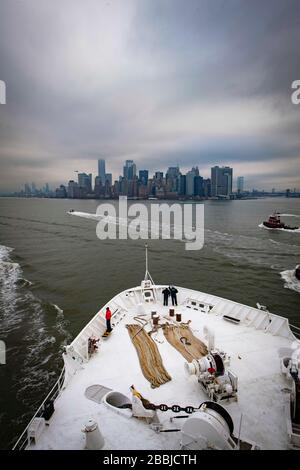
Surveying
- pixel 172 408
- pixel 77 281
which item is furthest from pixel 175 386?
pixel 77 281

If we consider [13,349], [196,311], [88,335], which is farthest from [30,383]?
[196,311]

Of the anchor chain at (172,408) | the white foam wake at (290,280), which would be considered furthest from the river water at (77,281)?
the anchor chain at (172,408)

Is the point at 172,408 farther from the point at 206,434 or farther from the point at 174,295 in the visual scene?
the point at 174,295

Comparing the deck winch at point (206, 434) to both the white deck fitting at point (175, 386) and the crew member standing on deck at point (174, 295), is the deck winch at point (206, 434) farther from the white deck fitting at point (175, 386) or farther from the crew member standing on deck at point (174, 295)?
the crew member standing on deck at point (174, 295)

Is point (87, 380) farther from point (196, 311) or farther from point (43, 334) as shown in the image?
point (43, 334)

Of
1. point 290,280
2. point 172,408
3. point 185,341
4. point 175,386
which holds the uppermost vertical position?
point 172,408
